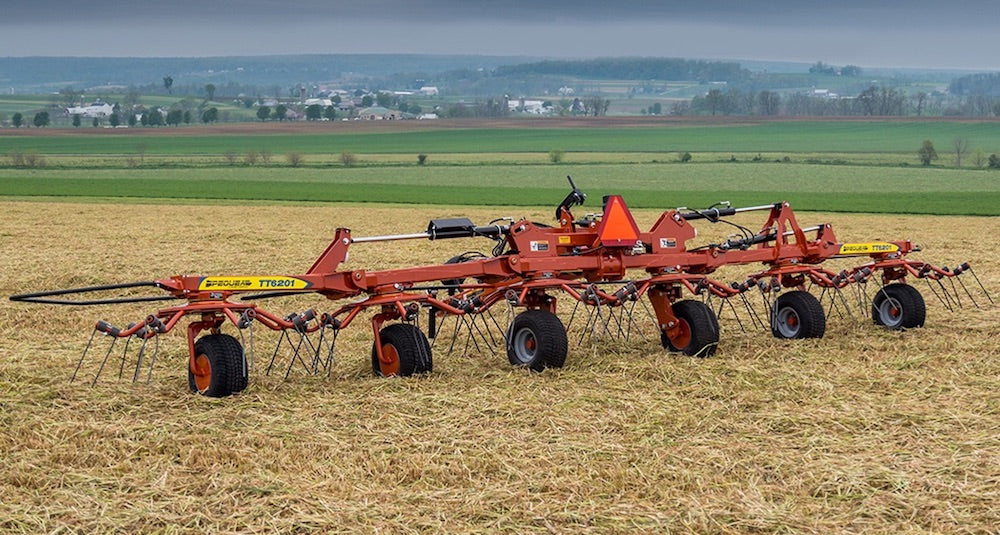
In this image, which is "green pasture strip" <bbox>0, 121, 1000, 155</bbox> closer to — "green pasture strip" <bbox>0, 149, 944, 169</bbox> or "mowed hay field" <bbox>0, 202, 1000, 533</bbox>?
"green pasture strip" <bbox>0, 149, 944, 169</bbox>

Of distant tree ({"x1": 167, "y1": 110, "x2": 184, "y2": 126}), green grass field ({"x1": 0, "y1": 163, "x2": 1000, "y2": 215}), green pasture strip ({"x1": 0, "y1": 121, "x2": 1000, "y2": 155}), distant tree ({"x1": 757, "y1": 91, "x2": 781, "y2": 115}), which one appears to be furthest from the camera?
distant tree ({"x1": 757, "y1": 91, "x2": 781, "y2": 115})

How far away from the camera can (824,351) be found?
10055 mm

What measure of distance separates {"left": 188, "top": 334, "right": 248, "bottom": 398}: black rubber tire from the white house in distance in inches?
4107

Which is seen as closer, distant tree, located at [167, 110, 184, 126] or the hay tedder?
the hay tedder

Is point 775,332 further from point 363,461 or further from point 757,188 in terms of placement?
point 757,188

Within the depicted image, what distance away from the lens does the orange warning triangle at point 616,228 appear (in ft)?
33.8

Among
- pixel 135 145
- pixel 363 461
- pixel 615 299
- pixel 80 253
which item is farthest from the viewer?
pixel 135 145

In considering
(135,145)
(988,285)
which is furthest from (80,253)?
(135,145)

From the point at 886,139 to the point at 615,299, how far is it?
77415 mm

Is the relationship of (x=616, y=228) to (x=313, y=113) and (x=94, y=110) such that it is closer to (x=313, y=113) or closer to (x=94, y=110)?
(x=313, y=113)

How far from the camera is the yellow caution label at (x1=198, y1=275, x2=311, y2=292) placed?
8.59 m

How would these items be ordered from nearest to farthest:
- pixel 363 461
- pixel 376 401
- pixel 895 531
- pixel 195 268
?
pixel 895 531
pixel 363 461
pixel 376 401
pixel 195 268

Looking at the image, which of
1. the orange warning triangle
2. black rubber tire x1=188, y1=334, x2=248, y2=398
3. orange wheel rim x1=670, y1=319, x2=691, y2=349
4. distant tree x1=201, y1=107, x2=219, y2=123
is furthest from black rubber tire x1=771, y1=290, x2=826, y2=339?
distant tree x1=201, y1=107, x2=219, y2=123

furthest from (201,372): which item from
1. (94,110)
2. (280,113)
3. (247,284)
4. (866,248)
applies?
(94,110)
